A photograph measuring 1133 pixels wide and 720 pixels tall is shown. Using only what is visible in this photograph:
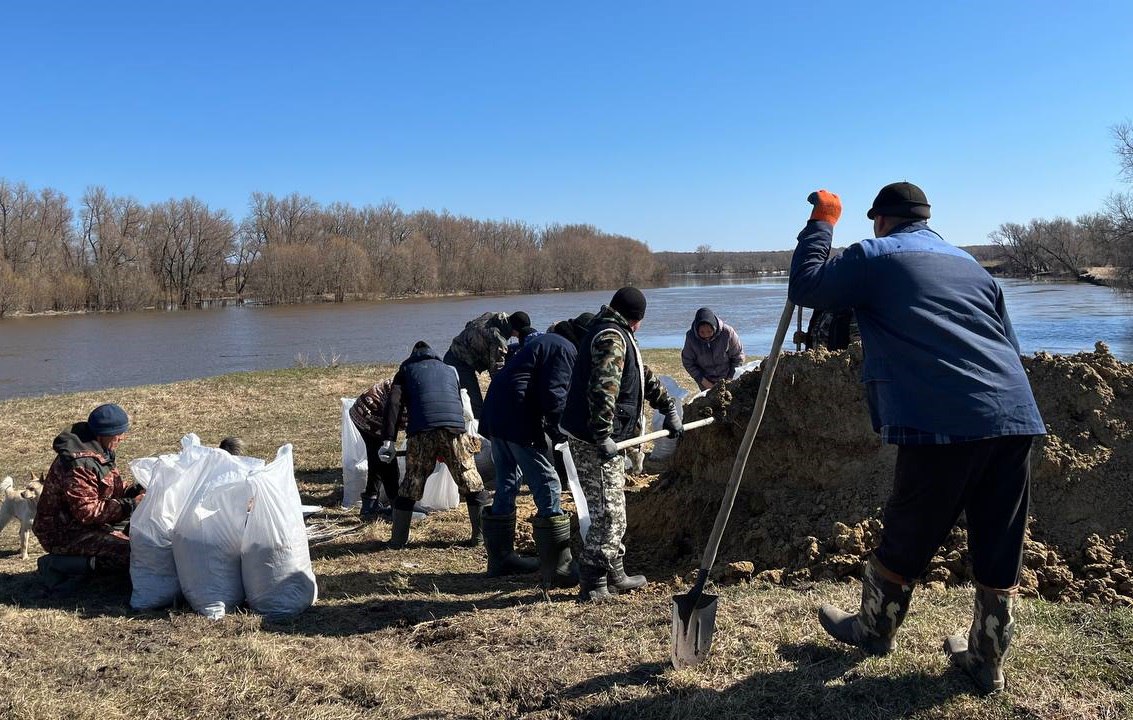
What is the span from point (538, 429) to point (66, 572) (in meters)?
2.90

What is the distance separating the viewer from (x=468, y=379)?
7727 millimetres

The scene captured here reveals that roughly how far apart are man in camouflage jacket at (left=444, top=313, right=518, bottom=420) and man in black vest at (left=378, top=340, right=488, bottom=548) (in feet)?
5.80

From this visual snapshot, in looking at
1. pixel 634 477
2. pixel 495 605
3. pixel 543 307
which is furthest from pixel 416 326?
pixel 495 605

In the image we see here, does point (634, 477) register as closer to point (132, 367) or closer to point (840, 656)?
point (840, 656)

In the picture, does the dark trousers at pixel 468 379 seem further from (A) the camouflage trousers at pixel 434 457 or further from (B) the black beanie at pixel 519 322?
(A) the camouflage trousers at pixel 434 457

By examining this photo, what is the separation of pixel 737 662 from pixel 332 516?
4398mm

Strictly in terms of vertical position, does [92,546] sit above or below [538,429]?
below

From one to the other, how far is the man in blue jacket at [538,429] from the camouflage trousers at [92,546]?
7.00 ft

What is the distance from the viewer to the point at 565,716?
2.96 metres

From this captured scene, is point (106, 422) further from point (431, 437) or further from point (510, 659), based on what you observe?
point (510, 659)

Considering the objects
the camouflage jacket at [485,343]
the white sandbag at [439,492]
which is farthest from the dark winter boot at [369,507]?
the camouflage jacket at [485,343]

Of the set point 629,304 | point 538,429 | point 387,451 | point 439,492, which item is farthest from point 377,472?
point 629,304

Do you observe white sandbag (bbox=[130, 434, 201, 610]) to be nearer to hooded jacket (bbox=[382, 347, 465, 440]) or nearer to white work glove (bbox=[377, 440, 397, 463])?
hooded jacket (bbox=[382, 347, 465, 440])

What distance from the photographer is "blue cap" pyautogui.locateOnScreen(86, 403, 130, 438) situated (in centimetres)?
464
